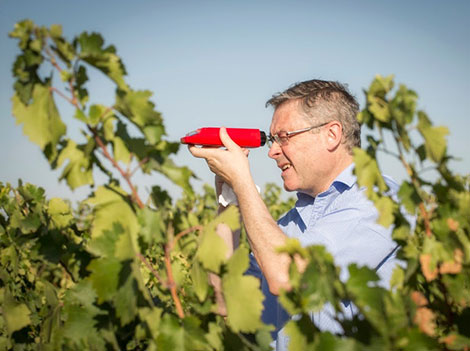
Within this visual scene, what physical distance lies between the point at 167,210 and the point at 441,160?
0.72 m

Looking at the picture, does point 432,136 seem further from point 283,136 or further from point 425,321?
point 283,136

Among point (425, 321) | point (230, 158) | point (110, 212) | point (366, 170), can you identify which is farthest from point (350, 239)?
point (110, 212)

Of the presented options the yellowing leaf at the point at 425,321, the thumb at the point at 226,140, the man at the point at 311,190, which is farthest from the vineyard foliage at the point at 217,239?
the thumb at the point at 226,140

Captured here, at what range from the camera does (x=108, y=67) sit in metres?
1.10

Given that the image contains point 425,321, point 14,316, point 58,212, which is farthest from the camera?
point 58,212

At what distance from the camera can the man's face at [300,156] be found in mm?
3190

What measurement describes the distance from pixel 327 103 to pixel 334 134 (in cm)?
30

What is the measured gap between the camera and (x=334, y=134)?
3254 millimetres

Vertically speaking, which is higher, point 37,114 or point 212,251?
point 37,114

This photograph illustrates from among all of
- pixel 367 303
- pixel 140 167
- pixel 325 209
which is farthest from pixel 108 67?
pixel 325 209

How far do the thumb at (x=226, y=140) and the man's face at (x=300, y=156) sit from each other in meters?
0.89

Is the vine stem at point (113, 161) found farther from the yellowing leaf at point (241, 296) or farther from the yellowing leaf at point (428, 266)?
the yellowing leaf at point (428, 266)

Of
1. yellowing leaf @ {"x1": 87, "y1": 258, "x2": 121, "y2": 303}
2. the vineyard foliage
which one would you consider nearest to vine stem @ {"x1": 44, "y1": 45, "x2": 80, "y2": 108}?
the vineyard foliage

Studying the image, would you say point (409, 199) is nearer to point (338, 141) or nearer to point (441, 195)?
point (441, 195)
